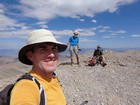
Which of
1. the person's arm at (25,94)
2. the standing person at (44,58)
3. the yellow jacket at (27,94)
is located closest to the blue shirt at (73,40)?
the standing person at (44,58)

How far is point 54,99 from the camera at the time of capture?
2.84m

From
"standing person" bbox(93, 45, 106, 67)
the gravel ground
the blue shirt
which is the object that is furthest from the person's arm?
"standing person" bbox(93, 45, 106, 67)

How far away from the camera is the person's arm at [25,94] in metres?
2.19

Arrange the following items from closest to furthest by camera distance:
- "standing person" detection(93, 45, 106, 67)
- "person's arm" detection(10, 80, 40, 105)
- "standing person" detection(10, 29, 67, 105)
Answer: "person's arm" detection(10, 80, 40, 105) → "standing person" detection(10, 29, 67, 105) → "standing person" detection(93, 45, 106, 67)

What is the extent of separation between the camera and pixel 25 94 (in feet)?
7.41

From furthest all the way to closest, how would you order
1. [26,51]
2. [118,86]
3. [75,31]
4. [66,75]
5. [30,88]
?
[75,31], [66,75], [118,86], [26,51], [30,88]

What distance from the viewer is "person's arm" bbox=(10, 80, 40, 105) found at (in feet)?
7.17

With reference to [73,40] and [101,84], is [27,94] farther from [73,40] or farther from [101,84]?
[73,40]

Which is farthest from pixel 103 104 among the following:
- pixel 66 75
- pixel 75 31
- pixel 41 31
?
pixel 41 31

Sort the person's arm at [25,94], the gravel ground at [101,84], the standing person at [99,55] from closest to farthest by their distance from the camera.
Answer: the person's arm at [25,94], the gravel ground at [101,84], the standing person at [99,55]

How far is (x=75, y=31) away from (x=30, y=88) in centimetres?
1262

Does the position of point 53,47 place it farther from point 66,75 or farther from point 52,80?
point 66,75

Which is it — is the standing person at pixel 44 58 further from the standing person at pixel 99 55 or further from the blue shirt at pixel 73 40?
the standing person at pixel 99 55

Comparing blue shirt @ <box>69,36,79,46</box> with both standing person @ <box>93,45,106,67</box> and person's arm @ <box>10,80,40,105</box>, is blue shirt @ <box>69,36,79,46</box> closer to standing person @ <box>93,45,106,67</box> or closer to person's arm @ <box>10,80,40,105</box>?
standing person @ <box>93,45,106,67</box>
